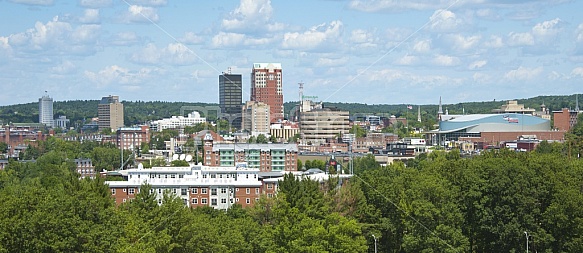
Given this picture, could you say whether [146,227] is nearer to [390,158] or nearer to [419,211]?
[419,211]

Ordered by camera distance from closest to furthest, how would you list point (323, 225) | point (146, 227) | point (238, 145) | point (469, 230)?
point (146, 227) < point (323, 225) < point (469, 230) < point (238, 145)

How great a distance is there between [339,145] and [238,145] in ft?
168

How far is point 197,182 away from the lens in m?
73.5

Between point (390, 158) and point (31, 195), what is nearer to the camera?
point (31, 195)

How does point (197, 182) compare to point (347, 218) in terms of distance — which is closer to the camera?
point (347, 218)

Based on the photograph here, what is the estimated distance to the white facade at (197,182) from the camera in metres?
72.6

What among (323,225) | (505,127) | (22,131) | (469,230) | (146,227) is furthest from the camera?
(22,131)

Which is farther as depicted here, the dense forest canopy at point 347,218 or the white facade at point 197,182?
the white facade at point 197,182

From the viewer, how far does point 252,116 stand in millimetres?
197750

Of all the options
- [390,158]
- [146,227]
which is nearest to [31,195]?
[146,227]

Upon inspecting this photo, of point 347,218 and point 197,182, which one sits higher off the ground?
point 197,182

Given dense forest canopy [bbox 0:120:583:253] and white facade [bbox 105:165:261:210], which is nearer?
dense forest canopy [bbox 0:120:583:253]

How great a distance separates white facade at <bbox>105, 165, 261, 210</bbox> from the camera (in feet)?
238

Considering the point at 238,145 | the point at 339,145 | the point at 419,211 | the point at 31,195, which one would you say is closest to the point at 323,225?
the point at 419,211
